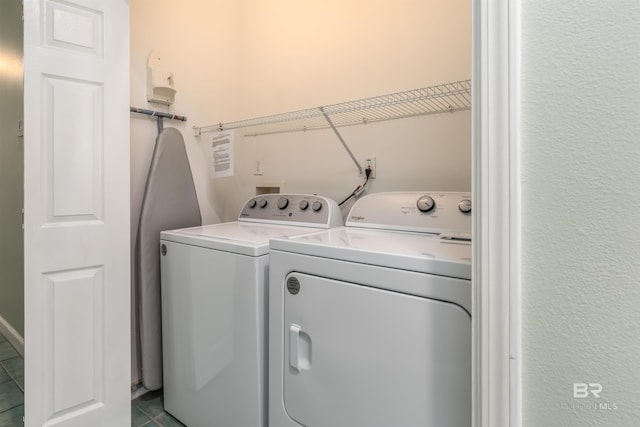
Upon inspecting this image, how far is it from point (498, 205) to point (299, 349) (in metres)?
0.81

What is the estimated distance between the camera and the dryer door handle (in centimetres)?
109

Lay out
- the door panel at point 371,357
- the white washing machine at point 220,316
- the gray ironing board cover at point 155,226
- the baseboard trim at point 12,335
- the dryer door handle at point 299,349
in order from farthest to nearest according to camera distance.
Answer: the baseboard trim at point 12,335, the gray ironing board cover at point 155,226, the white washing machine at point 220,316, the dryer door handle at point 299,349, the door panel at point 371,357

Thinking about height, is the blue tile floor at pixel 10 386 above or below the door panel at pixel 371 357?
below

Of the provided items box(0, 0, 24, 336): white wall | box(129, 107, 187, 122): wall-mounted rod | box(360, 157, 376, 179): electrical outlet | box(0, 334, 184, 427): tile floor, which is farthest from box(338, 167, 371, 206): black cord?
box(0, 0, 24, 336): white wall

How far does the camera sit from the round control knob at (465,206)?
1.28m

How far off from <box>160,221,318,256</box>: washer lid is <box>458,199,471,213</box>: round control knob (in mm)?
681

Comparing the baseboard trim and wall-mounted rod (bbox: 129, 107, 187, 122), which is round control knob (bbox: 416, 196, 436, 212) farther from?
the baseboard trim

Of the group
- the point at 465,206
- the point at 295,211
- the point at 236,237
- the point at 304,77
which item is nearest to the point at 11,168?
the point at 236,237

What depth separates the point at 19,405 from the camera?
5.60 feet

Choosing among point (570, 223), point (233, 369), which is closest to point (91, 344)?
point (233, 369)

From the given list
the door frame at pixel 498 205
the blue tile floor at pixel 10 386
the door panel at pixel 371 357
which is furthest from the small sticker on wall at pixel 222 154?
the blue tile floor at pixel 10 386

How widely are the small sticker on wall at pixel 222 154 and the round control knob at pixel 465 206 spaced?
121 cm

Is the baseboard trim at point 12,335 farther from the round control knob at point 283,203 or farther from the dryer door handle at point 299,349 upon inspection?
the dryer door handle at point 299,349

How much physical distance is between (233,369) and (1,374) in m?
1.80
